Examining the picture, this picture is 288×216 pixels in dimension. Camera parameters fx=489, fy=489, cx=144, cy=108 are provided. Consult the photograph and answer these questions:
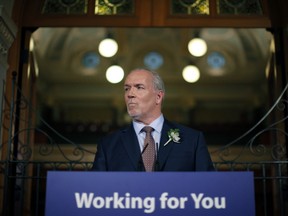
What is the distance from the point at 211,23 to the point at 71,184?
3.69m

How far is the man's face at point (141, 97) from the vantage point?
2.81m

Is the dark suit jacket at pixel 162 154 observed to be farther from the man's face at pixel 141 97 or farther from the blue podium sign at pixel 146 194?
the blue podium sign at pixel 146 194

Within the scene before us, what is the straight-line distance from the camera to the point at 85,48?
61.9 ft

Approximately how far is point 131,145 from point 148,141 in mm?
101

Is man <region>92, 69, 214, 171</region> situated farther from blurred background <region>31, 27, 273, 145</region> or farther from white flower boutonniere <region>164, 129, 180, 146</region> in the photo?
blurred background <region>31, 27, 273, 145</region>

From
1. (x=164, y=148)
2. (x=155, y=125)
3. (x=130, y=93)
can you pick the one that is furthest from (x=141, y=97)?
(x=164, y=148)

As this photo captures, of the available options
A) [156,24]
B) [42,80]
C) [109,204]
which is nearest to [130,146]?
[109,204]

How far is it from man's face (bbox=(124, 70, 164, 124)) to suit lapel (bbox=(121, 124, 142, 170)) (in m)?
0.11

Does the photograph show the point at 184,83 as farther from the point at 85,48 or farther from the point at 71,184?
the point at 71,184

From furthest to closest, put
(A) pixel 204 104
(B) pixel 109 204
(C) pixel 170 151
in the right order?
(A) pixel 204 104, (C) pixel 170 151, (B) pixel 109 204

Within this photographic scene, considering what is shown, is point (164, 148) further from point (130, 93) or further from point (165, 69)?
point (165, 69)

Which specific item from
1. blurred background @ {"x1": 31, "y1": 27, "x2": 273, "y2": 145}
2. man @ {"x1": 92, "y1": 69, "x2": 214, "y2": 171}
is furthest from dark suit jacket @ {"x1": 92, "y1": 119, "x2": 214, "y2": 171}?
blurred background @ {"x1": 31, "y1": 27, "x2": 273, "y2": 145}

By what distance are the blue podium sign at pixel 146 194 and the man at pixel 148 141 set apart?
46 cm

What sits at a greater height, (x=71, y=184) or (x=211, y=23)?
(x=211, y=23)
